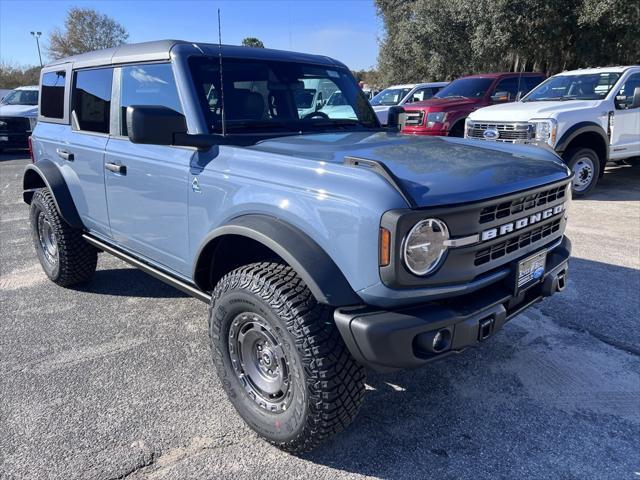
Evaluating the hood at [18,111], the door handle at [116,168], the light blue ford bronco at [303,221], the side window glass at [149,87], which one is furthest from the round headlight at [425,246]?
the hood at [18,111]

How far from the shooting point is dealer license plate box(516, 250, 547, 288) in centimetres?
250

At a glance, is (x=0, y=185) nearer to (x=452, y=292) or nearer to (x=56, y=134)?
(x=56, y=134)

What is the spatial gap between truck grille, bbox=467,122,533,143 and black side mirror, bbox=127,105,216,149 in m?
6.24

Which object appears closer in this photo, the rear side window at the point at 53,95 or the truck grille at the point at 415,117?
the rear side window at the point at 53,95

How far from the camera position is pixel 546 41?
18.0 m

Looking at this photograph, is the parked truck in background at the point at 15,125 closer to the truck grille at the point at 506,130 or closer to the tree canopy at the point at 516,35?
the truck grille at the point at 506,130

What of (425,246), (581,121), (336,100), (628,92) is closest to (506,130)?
(581,121)

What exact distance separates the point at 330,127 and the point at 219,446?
7.10 ft

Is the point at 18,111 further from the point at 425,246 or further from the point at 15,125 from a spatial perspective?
the point at 425,246

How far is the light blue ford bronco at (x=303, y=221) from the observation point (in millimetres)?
2096

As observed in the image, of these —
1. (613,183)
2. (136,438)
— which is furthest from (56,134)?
(613,183)

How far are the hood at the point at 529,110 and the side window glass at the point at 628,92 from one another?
1.52 feet

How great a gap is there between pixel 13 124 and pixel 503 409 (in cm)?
1625

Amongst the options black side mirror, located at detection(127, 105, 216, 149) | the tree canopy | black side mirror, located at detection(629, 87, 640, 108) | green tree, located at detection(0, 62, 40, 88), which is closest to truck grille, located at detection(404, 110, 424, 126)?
black side mirror, located at detection(629, 87, 640, 108)
